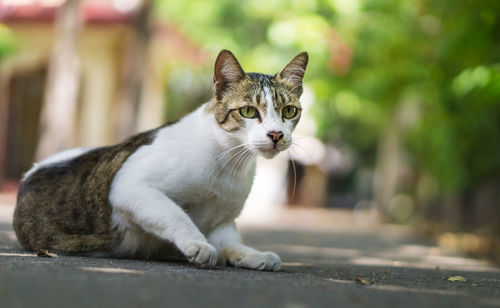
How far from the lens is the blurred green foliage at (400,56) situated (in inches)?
246

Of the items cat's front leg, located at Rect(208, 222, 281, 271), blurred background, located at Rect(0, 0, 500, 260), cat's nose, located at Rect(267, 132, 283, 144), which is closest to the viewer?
cat's nose, located at Rect(267, 132, 283, 144)

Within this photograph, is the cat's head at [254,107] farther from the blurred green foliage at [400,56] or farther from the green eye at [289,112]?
the blurred green foliage at [400,56]

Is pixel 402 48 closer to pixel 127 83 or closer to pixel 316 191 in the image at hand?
pixel 127 83

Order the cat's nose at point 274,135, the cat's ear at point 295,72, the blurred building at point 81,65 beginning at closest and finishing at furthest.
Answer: the cat's nose at point 274,135 < the cat's ear at point 295,72 < the blurred building at point 81,65

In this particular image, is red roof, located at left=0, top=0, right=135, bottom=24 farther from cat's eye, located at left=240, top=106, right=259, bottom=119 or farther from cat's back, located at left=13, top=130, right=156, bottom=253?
cat's eye, located at left=240, top=106, right=259, bottom=119

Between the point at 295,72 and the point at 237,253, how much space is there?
127cm

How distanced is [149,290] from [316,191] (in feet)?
88.9

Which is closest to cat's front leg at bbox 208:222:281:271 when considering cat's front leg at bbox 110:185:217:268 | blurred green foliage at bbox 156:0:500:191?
cat's front leg at bbox 110:185:217:268

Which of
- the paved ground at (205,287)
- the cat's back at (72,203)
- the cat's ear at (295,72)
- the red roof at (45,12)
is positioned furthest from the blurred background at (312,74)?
the cat's back at (72,203)

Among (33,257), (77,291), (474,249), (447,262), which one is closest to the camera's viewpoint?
(77,291)

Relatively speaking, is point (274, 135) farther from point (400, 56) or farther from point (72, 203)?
point (400, 56)

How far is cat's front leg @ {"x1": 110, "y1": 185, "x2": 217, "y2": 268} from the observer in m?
3.38

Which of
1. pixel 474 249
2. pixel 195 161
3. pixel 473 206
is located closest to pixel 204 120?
pixel 195 161

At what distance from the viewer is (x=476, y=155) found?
978cm
